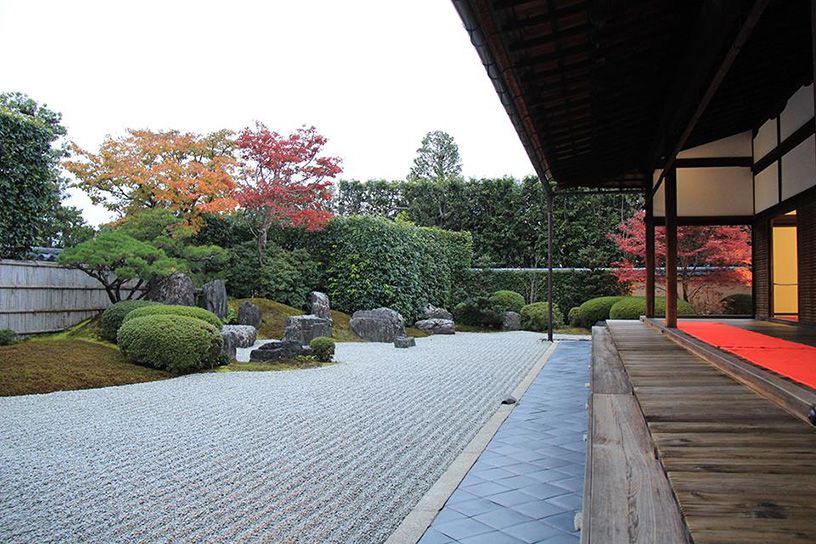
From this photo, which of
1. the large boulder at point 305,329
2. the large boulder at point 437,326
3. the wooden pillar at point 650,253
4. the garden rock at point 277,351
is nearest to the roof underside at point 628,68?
the wooden pillar at point 650,253

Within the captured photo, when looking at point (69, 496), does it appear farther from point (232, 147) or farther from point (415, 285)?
point (232, 147)

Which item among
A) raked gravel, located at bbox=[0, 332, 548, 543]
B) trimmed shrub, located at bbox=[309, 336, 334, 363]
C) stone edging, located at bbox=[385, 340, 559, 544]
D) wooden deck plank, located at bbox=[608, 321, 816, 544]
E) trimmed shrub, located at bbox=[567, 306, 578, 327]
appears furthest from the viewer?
trimmed shrub, located at bbox=[567, 306, 578, 327]

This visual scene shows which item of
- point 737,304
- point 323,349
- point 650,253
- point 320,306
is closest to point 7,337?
point 323,349

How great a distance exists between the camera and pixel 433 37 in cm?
2567

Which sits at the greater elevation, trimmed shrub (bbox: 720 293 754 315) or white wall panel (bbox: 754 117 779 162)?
white wall panel (bbox: 754 117 779 162)

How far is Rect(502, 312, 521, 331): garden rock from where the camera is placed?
1509cm

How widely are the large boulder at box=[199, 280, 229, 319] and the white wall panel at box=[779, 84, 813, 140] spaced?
9.27 m

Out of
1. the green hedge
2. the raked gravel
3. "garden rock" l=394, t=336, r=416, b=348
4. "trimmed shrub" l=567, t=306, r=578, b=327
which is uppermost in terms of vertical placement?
the green hedge

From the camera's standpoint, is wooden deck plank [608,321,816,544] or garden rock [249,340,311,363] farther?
garden rock [249,340,311,363]

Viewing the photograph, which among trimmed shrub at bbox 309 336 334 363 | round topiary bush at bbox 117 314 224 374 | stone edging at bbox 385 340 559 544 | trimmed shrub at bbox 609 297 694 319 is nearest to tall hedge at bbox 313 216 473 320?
trimmed shrub at bbox 609 297 694 319

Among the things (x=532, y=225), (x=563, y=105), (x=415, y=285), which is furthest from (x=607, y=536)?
(x=532, y=225)

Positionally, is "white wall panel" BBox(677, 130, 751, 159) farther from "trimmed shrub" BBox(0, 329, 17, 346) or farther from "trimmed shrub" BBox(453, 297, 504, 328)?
"trimmed shrub" BBox(0, 329, 17, 346)

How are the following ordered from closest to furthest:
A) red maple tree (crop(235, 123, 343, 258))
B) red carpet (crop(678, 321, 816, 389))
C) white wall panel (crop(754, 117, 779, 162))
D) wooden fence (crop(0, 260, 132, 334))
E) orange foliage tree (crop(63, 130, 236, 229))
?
1. red carpet (crop(678, 321, 816, 389))
2. white wall panel (crop(754, 117, 779, 162))
3. wooden fence (crop(0, 260, 132, 334))
4. orange foliage tree (crop(63, 130, 236, 229))
5. red maple tree (crop(235, 123, 343, 258))

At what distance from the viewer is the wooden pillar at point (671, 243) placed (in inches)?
273
